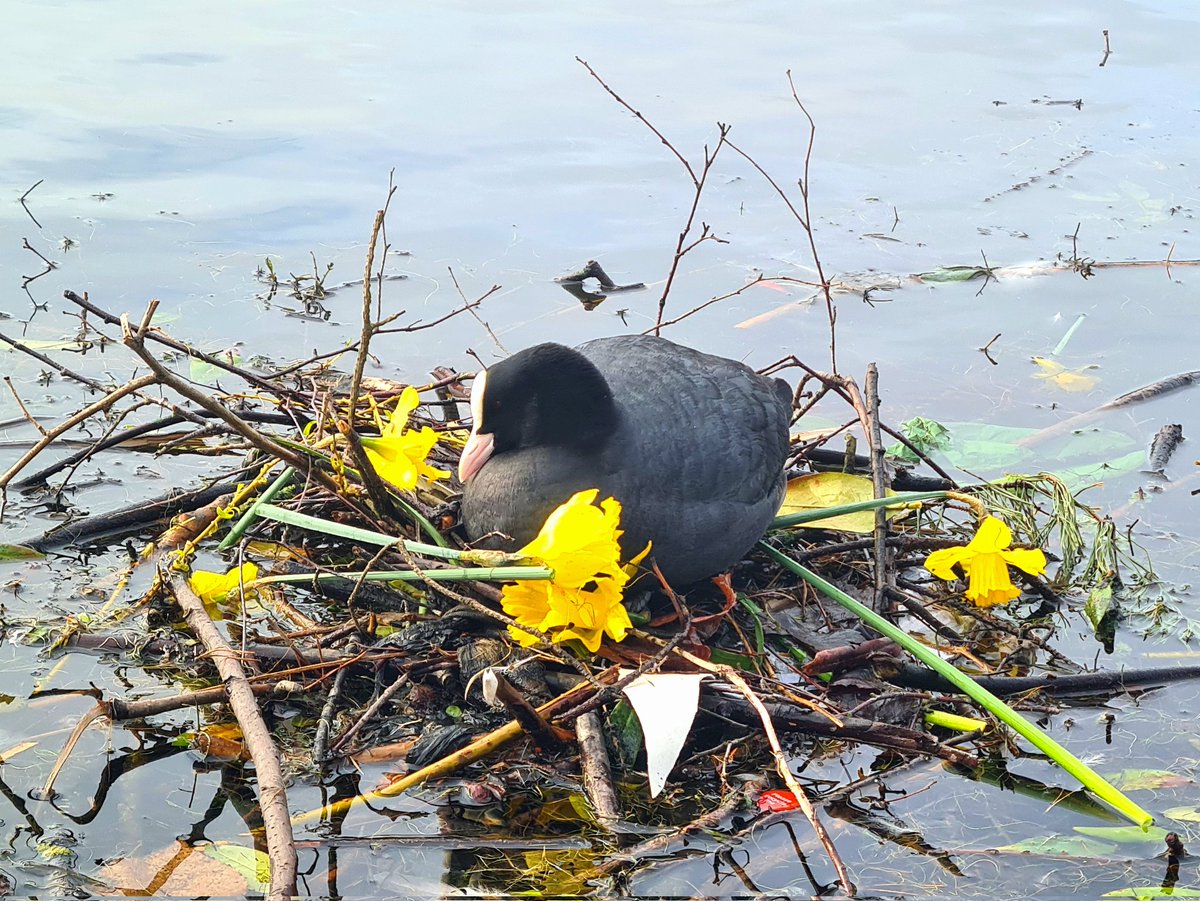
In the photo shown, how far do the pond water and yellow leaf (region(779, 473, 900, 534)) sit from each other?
76 cm

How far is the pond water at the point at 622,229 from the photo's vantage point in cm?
286

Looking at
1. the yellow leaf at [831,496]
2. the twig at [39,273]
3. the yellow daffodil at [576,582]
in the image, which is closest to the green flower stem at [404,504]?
the yellow daffodil at [576,582]

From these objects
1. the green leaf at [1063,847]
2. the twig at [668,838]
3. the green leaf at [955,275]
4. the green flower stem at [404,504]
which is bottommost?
the green leaf at [1063,847]

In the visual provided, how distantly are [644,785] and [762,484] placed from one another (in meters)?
0.92

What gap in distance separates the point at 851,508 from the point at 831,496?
0.50 metres

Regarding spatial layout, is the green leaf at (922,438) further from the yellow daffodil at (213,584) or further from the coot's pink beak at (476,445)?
the yellow daffodil at (213,584)

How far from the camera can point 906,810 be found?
9.69 ft

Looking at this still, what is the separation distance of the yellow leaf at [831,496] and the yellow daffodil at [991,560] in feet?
1.54

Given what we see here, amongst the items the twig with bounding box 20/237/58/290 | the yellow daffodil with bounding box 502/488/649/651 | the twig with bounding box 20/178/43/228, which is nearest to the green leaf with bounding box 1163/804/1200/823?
the yellow daffodil with bounding box 502/488/649/651

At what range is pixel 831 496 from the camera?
4.04m

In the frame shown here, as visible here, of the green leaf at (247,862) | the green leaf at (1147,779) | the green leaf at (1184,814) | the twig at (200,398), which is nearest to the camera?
the twig at (200,398)

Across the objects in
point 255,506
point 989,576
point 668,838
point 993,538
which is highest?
point 255,506

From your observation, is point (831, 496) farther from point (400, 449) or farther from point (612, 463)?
point (400, 449)

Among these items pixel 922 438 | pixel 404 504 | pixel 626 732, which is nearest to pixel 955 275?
pixel 922 438
